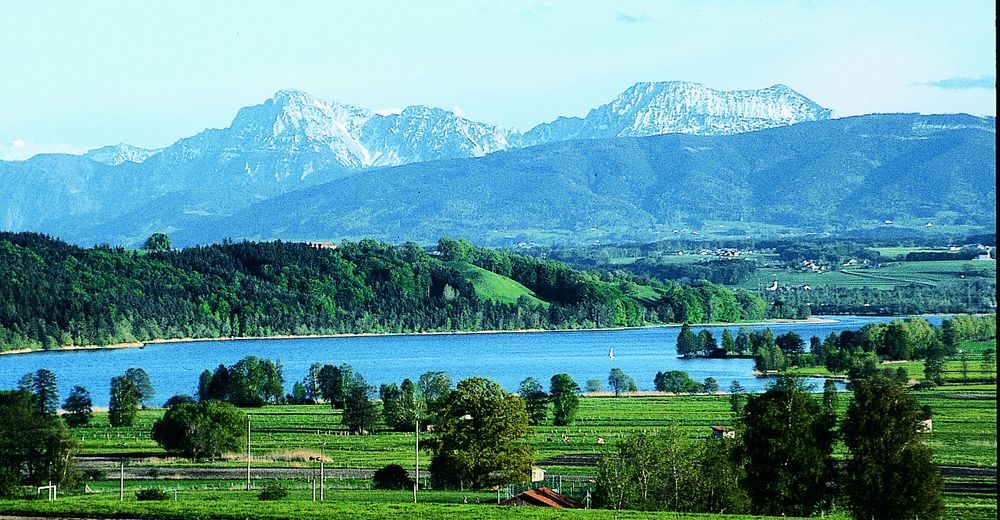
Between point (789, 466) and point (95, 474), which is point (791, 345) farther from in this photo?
point (789, 466)

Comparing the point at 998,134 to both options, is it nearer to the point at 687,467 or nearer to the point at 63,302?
the point at 687,467

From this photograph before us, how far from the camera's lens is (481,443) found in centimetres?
4747

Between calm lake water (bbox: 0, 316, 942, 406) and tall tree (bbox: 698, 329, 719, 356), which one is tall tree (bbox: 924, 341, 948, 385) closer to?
calm lake water (bbox: 0, 316, 942, 406)

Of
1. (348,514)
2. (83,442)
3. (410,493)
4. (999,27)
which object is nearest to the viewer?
(999,27)

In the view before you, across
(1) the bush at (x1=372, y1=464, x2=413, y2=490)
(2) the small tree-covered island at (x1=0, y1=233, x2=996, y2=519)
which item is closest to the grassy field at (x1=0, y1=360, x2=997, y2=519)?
(2) the small tree-covered island at (x1=0, y1=233, x2=996, y2=519)

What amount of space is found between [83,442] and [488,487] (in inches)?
994

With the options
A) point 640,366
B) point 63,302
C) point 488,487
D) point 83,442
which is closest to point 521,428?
point 488,487

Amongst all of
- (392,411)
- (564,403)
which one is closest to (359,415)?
(392,411)

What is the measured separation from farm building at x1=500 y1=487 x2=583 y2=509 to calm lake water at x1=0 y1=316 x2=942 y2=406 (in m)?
59.9

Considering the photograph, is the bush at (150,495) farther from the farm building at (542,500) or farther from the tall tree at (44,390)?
the tall tree at (44,390)

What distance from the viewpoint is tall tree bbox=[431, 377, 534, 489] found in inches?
1844

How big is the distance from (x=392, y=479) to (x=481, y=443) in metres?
3.36

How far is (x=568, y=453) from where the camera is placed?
58.8 metres

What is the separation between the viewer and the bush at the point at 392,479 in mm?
45688
